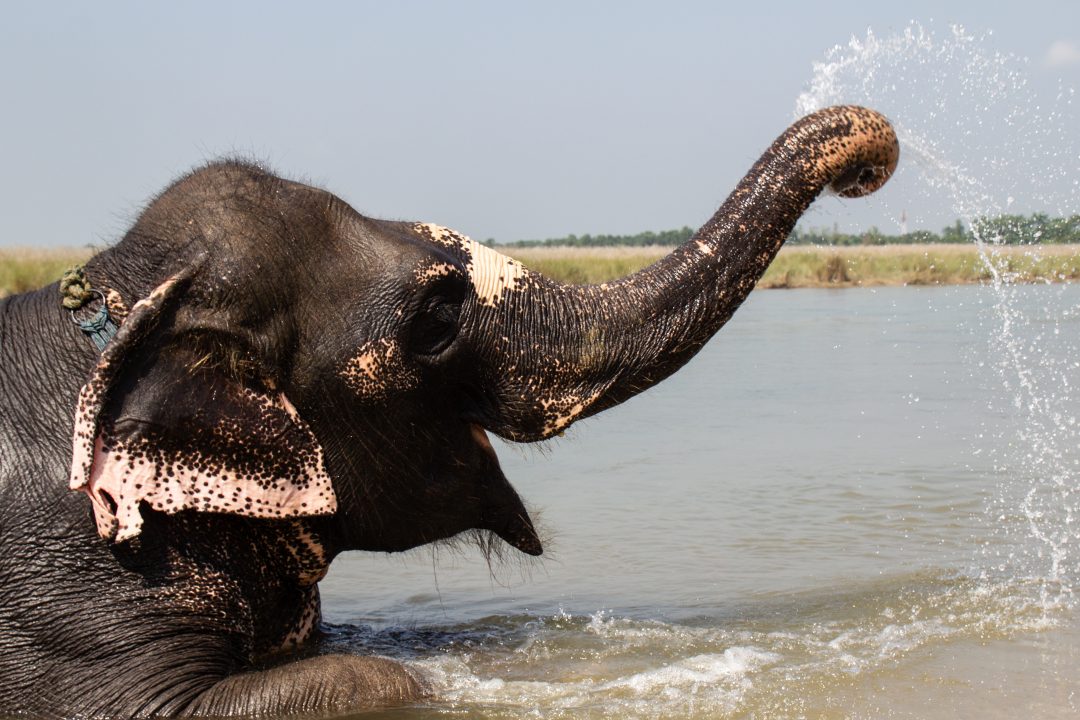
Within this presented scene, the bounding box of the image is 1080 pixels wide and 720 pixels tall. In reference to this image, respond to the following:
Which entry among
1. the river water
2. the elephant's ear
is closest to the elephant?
the elephant's ear

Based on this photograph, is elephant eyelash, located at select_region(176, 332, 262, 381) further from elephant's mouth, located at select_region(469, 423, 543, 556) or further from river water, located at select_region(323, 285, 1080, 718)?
river water, located at select_region(323, 285, 1080, 718)

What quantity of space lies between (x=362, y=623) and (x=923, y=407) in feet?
25.7

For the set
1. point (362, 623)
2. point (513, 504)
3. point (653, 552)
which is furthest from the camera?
point (653, 552)

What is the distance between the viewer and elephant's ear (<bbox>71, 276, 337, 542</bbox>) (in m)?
4.88

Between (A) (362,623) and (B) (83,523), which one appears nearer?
(B) (83,523)

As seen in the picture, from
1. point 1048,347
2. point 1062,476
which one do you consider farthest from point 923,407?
point 1048,347

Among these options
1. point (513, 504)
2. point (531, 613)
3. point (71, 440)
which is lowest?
point (531, 613)

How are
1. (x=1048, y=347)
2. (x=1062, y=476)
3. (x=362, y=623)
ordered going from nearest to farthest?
1. (x=362, y=623)
2. (x=1062, y=476)
3. (x=1048, y=347)

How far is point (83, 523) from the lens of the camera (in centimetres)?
511

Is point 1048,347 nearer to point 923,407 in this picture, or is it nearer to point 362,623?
point 923,407

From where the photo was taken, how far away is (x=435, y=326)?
17.6 ft

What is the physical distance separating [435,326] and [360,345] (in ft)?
0.99

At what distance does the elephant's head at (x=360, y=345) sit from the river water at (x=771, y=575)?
2.02 feet

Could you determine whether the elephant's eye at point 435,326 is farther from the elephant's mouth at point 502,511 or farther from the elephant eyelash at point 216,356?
the elephant eyelash at point 216,356
